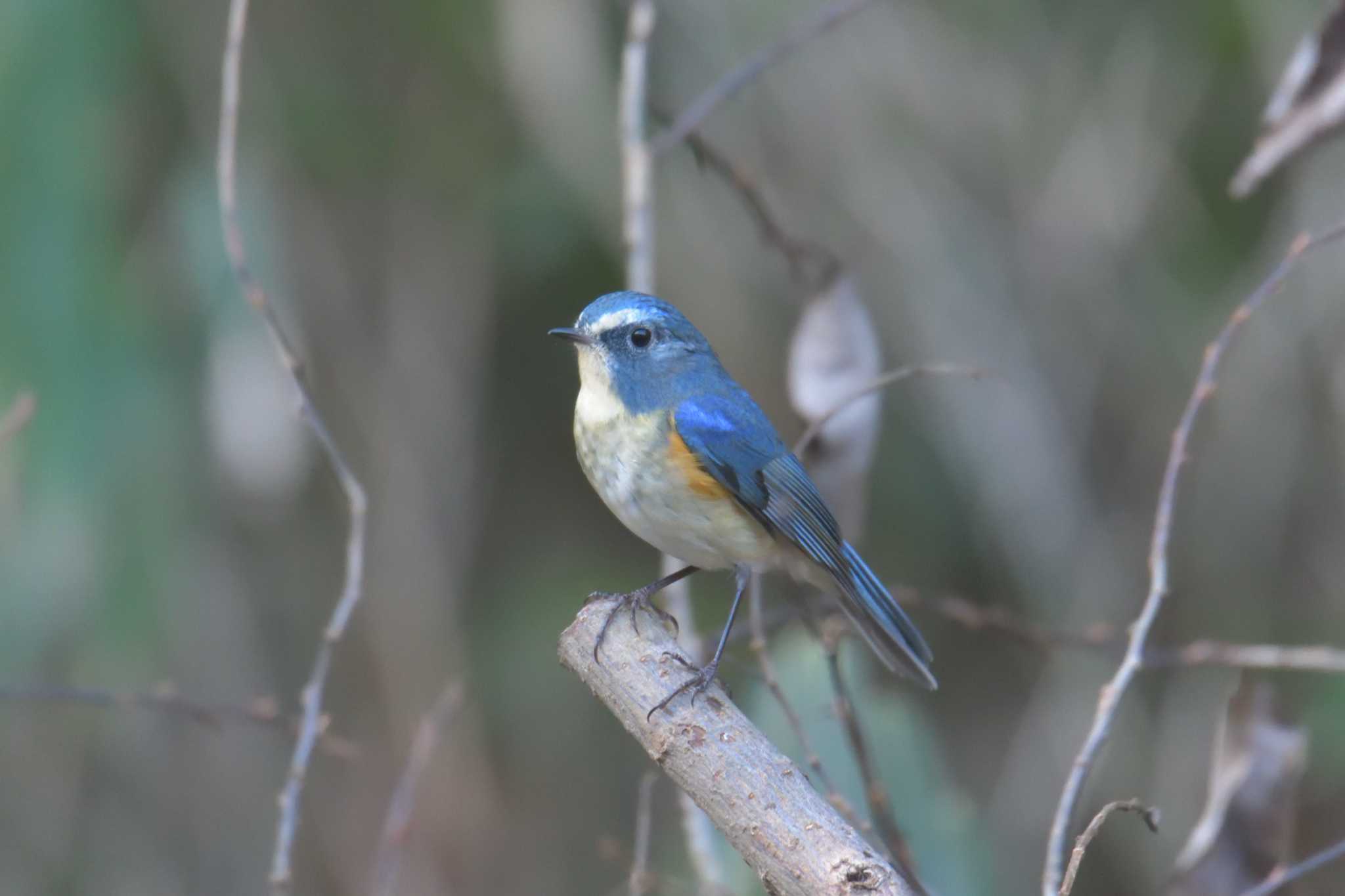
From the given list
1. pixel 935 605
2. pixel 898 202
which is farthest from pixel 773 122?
pixel 935 605

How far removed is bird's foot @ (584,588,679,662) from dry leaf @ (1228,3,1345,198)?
151cm

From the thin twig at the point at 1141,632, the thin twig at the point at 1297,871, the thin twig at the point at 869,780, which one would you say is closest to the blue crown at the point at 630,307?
the thin twig at the point at 869,780

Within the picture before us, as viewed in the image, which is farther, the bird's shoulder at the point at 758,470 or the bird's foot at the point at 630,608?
the bird's shoulder at the point at 758,470

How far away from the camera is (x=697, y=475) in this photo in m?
3.07

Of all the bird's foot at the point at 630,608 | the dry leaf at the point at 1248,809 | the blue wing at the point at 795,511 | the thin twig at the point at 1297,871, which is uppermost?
the blue wing at the point at 795,511

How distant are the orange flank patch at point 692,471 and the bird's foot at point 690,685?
26.6 inches

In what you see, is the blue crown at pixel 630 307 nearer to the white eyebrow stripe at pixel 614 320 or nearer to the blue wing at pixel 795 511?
the white eyebrow stripe at pixel 614 320

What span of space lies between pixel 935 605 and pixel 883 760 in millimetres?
466

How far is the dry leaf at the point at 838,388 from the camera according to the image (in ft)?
10.9

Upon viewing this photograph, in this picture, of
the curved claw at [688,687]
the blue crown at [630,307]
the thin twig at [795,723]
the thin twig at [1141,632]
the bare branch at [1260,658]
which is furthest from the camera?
the blue crown at [630,307]

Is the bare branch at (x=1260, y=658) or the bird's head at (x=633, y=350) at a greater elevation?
the bird's head at (x=633, y=350)

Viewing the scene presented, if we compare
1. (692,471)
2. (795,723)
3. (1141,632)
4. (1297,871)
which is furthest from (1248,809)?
(692,471)

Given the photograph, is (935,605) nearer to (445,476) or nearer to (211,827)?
(445,476)

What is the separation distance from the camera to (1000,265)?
4965 millimetres
